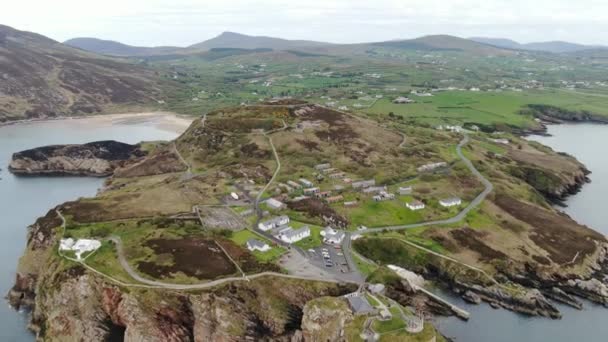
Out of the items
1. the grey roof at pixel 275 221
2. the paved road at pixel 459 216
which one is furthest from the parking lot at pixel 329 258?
the grey roof at pixel 275 221

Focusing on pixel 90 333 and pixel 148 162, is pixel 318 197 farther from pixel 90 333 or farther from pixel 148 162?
pixel 148 162

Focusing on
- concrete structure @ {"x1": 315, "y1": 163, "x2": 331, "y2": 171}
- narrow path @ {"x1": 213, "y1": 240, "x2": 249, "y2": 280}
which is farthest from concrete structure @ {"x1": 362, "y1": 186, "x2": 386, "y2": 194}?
narrow path @ {"x1": 213, "y1": 240, "x2": 249, "y2": 280}

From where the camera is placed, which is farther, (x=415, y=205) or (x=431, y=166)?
(x=431, y=166)

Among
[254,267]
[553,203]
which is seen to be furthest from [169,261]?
[553,203]

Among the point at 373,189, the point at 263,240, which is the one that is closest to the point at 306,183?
the point at 373,189

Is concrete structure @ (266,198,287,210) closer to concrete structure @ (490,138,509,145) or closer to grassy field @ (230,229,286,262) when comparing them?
grassy field @ (230,229,286,262)

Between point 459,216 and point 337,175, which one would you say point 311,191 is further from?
point 459,216
